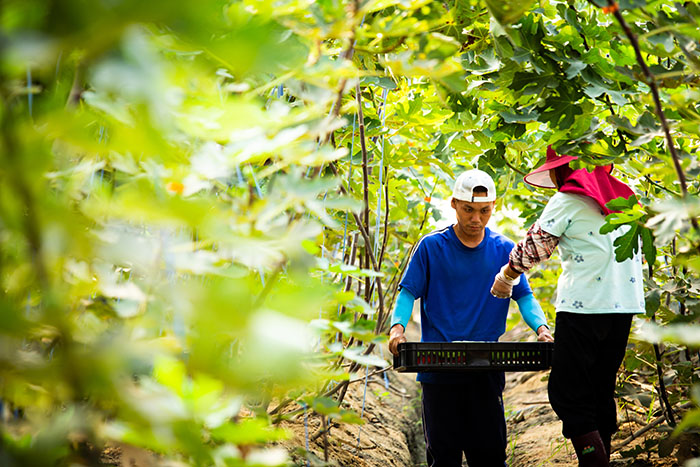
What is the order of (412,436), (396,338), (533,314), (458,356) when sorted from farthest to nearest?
1. (412,436)
2. (533,314)
3. (396,338)
4. (458,356)

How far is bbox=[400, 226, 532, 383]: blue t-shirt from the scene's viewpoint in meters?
2.63

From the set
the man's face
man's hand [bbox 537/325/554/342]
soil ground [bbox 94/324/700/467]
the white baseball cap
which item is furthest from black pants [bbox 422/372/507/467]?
Answer: the white baseball cap

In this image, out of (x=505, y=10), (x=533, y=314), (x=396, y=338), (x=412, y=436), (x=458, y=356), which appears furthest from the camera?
(x=412, y=436)

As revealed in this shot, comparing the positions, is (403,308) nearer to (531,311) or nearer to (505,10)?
(531,311)

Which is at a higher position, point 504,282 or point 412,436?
point 504,282

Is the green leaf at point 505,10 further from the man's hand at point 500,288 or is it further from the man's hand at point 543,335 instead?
the man's hand at point 543,335

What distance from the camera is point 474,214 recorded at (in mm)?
2598

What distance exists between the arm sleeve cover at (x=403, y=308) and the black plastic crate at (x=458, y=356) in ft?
0.92

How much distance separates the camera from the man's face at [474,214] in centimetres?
259

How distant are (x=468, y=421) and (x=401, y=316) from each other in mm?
539

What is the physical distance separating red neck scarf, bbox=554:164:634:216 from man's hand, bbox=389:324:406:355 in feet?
2.75

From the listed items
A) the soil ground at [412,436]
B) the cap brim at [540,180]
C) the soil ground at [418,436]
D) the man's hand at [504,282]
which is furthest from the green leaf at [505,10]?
the cap brim at [540,180]

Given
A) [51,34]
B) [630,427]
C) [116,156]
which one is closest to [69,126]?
[51,34]

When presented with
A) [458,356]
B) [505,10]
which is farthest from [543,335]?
[505,10]
